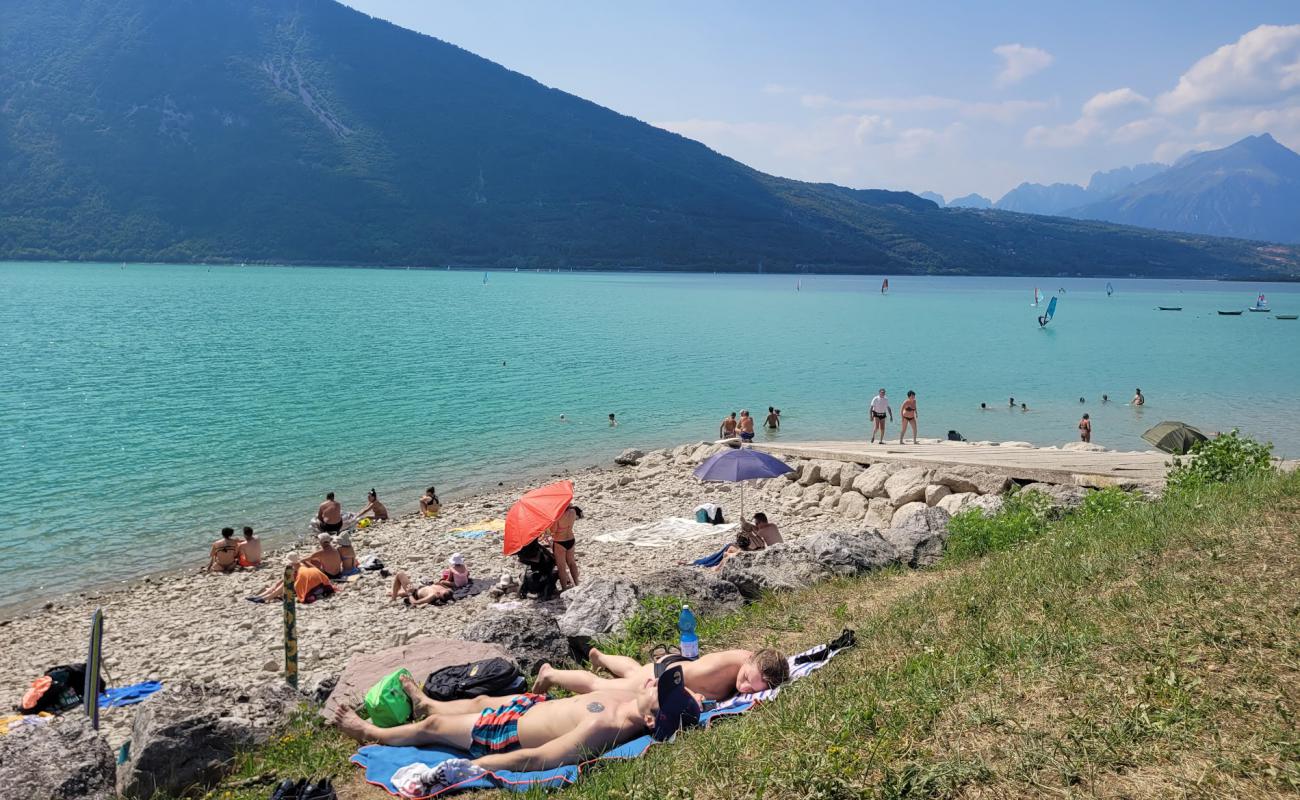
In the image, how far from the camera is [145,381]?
36.8 m

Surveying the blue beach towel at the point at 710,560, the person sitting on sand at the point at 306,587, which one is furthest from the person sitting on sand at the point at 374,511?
the blue beach towel at the point at 710,560

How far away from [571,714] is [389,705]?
152 cm

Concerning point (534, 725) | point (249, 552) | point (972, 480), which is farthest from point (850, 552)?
point (249, 552)

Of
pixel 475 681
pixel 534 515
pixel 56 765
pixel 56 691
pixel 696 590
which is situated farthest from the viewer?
pixel 534 515

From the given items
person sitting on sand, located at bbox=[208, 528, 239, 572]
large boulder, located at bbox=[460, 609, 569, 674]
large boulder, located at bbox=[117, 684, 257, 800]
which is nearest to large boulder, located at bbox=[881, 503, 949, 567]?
large boulder, located at bbox=[460, 609, 569, 674]

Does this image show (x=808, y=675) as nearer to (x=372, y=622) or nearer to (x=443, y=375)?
(x=372, y=622)

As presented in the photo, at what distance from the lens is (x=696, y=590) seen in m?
8.71

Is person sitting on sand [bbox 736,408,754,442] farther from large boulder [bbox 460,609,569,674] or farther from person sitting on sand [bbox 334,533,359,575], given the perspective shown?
large boulder [bbox 460,609,569,674]

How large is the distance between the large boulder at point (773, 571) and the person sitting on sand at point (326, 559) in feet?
26.0

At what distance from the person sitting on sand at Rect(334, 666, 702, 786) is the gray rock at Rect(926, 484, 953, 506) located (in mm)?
10981

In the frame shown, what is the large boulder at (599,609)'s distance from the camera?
8023 millimetres

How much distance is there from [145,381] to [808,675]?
1527 inches

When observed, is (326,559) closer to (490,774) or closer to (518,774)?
(490,774)

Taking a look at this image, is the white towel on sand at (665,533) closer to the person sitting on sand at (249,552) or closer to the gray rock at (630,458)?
the person sitting on sand at (249,552)
